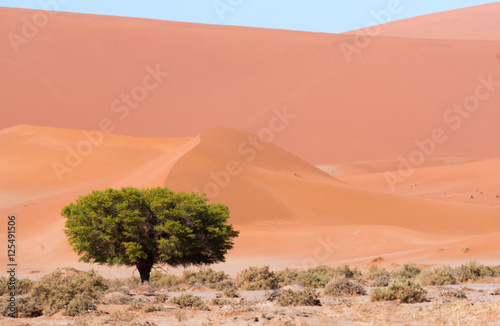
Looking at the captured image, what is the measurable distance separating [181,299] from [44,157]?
43974 millimetres

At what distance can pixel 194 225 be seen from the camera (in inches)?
915

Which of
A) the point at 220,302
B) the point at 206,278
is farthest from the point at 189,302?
the point at 206,278

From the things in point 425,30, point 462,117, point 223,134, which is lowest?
point 223,134

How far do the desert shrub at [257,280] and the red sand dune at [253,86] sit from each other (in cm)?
5826

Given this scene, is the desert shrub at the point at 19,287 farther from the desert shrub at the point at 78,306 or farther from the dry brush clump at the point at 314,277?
the dry brush clump at the point at 314,277

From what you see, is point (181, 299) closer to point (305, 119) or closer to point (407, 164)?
point (407, 164)

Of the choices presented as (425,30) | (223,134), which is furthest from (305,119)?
(425,30)

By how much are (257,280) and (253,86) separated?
2999 inches

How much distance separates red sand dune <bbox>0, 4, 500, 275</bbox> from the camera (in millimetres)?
38906

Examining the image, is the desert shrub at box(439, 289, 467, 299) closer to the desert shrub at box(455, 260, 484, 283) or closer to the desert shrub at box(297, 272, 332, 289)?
the desert shrub at box(297, 272, 332, 289)

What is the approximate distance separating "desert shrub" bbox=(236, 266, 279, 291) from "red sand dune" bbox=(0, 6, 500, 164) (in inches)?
2294

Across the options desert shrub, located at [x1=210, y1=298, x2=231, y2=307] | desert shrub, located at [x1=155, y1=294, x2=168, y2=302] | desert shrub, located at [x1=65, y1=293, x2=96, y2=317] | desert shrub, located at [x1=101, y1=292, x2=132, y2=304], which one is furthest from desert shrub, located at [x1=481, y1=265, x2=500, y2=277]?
desert shrub, located at [x1=65, y1=293, x2=96, y2=317]

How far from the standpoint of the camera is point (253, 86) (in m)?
96.6

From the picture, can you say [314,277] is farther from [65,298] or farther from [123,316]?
[123,316]
